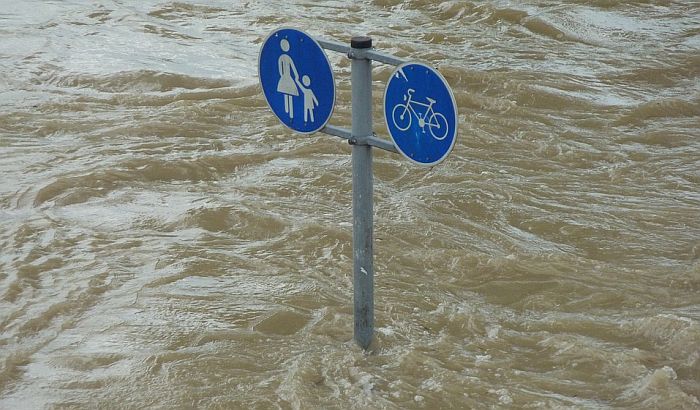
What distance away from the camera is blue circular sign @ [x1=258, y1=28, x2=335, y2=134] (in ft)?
10.8

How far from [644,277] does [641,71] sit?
3.57 metres

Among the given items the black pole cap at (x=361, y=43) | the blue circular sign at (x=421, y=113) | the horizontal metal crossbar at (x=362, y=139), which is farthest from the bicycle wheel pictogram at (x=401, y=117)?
the black pole cap at (x=361, y=43)

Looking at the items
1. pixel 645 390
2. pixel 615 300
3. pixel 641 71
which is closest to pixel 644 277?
pixel 615 300

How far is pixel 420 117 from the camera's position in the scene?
122 inches

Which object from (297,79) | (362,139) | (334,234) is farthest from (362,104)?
(334,234)

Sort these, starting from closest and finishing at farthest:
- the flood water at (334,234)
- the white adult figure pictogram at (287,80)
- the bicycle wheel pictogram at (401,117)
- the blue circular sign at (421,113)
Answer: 1. the blue circular sign at (421,113)
2. the bicycle wheel pictogram at (401,117)
3. the white adult figure pictogram at (287,80)
4. the flood water at (334,234)

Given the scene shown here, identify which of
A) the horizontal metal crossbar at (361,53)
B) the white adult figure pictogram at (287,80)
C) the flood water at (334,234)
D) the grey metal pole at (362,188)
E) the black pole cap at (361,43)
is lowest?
the flood water at (334,234)

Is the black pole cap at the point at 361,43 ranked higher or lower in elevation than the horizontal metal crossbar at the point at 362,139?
higher

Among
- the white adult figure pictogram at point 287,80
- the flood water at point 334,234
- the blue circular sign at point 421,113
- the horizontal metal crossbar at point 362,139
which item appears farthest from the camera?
the flood water at point 334,234

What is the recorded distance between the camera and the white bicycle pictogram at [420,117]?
3.05m

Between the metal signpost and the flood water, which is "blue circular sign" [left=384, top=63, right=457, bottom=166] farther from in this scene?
the flood water

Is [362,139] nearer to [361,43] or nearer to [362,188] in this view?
[362,188]

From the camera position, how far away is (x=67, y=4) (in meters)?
9.44

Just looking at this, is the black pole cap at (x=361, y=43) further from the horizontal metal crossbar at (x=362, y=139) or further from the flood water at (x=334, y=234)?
the flood water at (x=334, y=234)
